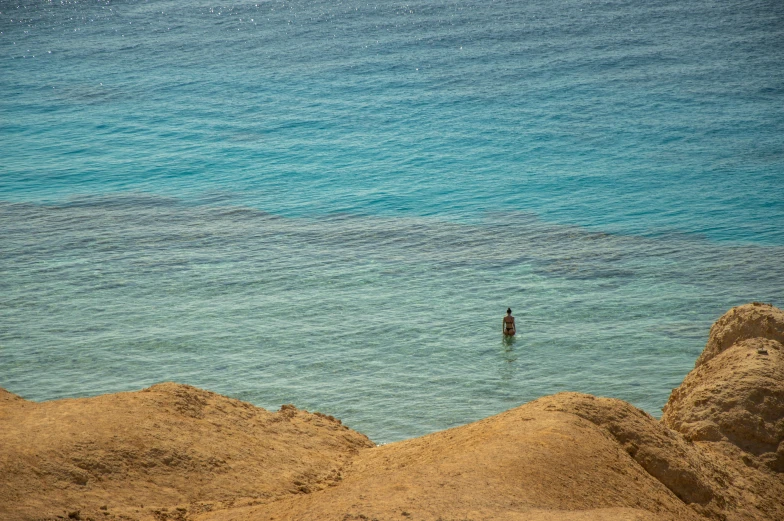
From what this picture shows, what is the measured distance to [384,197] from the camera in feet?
118

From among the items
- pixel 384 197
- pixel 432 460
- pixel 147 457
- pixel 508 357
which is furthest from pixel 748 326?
pixel 384 197

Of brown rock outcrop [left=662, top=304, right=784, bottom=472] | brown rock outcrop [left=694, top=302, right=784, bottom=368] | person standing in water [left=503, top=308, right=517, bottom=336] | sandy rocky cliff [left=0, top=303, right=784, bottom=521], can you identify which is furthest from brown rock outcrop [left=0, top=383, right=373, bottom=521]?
person standing in water [left=503, top=308, right=517, bottom=336]

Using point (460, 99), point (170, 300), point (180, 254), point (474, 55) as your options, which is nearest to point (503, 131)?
point (460, 99)

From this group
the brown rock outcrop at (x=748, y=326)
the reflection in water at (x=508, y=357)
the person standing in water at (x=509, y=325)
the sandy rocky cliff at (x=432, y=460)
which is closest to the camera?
the sandy rocky cliff at (x=432, y=460)

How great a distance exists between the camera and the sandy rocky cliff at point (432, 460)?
8.80m

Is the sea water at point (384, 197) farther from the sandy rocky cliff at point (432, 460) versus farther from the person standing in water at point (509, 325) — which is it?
the sandy rocky cliff at point (432, 460)

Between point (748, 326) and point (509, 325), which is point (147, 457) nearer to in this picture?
point (748, 326)

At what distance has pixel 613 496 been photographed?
9.21 metres

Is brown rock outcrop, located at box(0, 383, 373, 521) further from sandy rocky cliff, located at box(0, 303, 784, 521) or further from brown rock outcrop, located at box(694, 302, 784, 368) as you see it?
brown rock outcrop, located at box(694, 302, 784, 368)

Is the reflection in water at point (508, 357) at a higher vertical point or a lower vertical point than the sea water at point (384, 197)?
lower

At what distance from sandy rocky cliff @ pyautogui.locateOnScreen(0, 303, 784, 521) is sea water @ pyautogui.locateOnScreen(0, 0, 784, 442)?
5.21 metres

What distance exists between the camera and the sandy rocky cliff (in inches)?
346

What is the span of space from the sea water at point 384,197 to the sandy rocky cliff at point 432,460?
5.21m

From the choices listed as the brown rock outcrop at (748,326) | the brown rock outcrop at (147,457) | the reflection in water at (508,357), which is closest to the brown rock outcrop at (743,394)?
the brown rock outcrop at (748,326)
